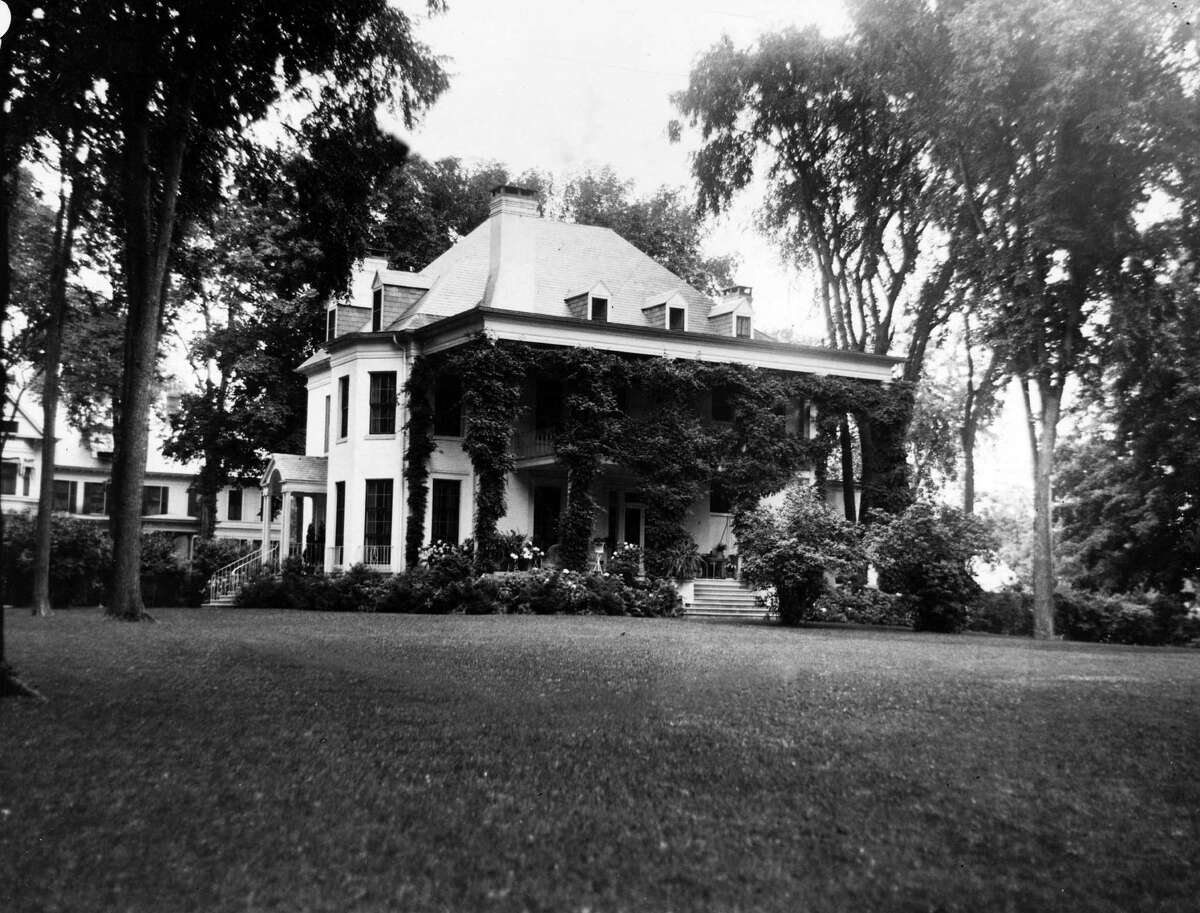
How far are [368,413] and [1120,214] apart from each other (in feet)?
62.7

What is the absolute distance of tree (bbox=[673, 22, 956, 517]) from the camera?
3175 cm

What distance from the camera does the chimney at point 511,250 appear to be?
30.2 metres

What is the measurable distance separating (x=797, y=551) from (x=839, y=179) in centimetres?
1590

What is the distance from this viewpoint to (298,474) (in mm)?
32188

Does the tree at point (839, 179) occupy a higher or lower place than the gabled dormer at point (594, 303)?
higher

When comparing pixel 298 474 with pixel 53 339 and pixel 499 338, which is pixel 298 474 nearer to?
pixel 499 338

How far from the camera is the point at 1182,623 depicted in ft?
98.2

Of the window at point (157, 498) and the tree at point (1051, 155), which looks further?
the window at point (157, 498)

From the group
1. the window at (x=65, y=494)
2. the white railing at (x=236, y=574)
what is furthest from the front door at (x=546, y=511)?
the window at (x=65, y=494)

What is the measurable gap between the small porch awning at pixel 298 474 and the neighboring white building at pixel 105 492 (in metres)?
14.5

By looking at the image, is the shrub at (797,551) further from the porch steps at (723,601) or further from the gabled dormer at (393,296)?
the gabled dormer at (393,296)

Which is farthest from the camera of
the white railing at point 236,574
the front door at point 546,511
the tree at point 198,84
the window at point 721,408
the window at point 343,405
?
the window at point 721,408

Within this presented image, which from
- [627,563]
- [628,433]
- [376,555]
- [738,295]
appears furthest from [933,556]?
[376,555]

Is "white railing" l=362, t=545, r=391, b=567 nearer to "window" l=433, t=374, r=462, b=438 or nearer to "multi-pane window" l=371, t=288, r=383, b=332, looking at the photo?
"window" l=433, t=374, r=462, b=438
